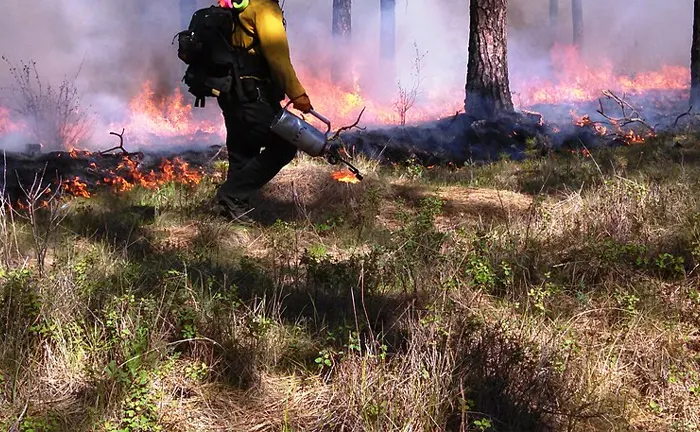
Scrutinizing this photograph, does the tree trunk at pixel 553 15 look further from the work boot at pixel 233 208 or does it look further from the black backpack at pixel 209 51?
the black backpack at pixel 209 51

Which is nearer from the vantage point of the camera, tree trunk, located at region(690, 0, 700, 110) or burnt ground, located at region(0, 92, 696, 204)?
burnt ground, located at region(0, 92, 696, 204)

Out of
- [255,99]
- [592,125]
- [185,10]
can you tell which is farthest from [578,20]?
[255,99]

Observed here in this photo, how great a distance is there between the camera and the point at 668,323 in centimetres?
316

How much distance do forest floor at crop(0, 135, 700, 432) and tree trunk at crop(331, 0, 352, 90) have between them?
49.4 ft

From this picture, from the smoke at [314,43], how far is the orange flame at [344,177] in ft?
29.4

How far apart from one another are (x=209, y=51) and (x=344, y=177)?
6.62 ft

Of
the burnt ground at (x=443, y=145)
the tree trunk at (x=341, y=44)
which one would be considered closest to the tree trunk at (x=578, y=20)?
the tree trunk at (x=341, y=44)

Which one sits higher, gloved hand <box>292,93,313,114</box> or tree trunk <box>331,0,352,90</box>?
tree trunk <box>331,0,352,90</box>

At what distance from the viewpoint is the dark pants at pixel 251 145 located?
202 inches

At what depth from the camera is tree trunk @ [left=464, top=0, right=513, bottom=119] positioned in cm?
916

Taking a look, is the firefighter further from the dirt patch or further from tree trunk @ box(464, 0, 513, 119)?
tree trunk @ box(464, 0, 513, 119)

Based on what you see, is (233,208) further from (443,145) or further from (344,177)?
(443,145)

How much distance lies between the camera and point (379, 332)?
122 inches

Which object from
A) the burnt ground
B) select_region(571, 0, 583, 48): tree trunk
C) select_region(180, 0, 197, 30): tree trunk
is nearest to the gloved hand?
the burnt ground
